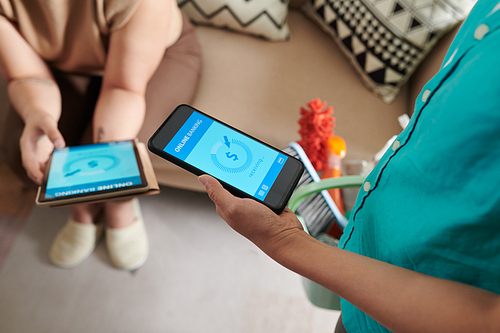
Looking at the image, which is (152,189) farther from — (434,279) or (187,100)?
(434,279)

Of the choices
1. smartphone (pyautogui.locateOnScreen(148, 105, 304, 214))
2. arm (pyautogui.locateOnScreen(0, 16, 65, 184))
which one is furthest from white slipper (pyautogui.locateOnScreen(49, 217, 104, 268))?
smartphone (pyautogui.locateOnScreen(148, 105, 304, 214))

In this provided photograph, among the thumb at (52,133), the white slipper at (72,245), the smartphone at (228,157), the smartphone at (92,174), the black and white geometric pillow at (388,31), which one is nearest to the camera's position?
the smartphone at (228,157)

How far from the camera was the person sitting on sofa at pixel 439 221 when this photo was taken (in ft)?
0.90

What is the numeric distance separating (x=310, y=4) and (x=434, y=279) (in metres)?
1.15

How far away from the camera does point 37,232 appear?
42.6 inches

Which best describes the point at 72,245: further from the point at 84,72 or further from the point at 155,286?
the point at 84,72

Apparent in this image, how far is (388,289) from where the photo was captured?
0.30 m

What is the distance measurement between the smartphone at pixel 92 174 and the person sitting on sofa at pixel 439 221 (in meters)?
0.34

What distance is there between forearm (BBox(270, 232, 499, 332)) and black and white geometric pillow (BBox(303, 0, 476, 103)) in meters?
0.87

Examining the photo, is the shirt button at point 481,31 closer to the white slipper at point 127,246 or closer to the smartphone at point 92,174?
the smartphone at point 92,174

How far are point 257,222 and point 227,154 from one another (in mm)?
163

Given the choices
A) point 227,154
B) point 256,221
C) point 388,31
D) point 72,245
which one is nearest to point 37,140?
point 72,245

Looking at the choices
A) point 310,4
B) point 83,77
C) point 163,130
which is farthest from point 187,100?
point 310,4

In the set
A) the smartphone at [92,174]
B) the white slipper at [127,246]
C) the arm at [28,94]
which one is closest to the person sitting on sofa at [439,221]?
the smartphone at [92,174]
